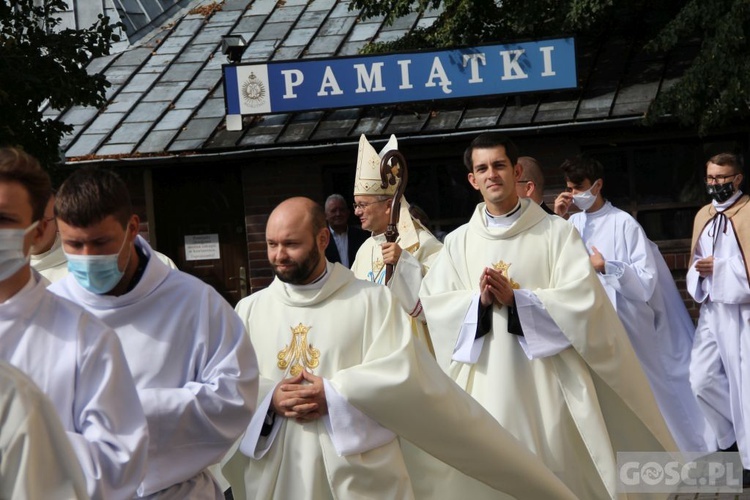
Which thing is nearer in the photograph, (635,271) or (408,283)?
(408,283)

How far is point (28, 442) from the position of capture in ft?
8.80

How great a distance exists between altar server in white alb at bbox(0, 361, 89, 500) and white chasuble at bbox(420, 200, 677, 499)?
4234 millimetres

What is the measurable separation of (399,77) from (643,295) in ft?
17.2

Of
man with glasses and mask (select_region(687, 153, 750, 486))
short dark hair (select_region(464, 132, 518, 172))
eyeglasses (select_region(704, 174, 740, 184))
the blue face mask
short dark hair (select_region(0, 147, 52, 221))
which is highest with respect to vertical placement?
short dark hair (select_region(0, 147, 52, 221))

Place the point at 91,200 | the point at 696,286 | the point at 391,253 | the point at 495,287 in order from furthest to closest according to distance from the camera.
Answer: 1. the point at 696,286
2. the point at 391,253
3. the point at 495,287
4. the point at 91,200

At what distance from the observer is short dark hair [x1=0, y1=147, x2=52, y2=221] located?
3328 millimetres

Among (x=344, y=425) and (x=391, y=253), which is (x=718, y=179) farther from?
(x=344, y=425)

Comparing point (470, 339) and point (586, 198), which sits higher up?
point (586, 198)

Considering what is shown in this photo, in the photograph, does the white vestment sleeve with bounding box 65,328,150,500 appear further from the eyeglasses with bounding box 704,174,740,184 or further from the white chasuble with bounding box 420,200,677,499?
the eyeglasses with bounding box 704,174,740,184

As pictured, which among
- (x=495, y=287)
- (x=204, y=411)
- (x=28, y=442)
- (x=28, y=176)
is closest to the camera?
(x=28, y=442)

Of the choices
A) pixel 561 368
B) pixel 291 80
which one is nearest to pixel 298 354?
pixel 561 368

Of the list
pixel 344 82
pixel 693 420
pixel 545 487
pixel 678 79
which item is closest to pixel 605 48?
pixel 678 79

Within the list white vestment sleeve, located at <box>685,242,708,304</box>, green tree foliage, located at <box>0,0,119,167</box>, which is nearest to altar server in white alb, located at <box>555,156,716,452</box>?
white vestment sleeve, located at <box>685,242,708,304</box>

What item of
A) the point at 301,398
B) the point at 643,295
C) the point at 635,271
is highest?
the point at 301,398
